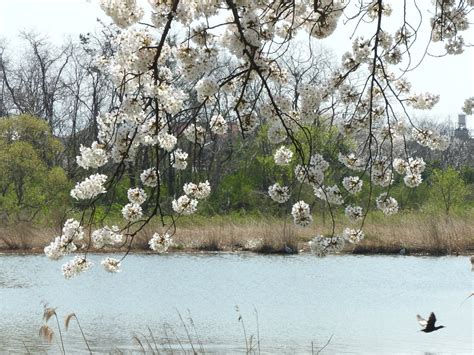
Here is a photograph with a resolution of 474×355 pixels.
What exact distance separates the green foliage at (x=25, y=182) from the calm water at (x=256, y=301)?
4.08 meters

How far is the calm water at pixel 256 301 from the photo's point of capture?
11.1 metres

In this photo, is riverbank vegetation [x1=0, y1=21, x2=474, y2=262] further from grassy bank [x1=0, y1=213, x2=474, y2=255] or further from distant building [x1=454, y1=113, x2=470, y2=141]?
distant building [x1=454, y1=113, x2=470, y2=141]

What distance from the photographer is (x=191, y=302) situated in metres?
14.7

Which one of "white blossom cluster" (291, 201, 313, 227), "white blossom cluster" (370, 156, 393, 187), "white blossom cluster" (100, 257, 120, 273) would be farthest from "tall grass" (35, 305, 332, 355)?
"white blossom cluster" (370, 156, 393, 187)

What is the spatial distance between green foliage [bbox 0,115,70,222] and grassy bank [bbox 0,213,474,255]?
5.73ft

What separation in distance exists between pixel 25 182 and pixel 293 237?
7679mm

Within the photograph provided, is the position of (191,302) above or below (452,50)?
below

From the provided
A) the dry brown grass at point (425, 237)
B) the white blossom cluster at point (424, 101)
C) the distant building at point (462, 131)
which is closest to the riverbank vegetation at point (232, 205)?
the dry brown grass at point (425, 237)

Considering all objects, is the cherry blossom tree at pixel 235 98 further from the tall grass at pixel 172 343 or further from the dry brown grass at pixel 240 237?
the dry brown grass at pixel 240 237

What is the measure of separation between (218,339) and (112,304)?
384cm

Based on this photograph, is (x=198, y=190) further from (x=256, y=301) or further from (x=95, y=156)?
(x=256, y=301)

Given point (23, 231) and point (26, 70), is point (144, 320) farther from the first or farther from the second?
point (26, 70)

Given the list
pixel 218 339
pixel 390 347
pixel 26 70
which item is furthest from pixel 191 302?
pixel 26 70

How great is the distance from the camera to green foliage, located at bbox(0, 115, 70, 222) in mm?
25672
